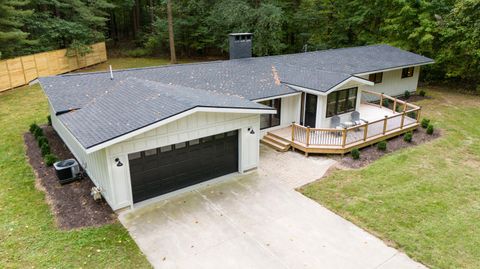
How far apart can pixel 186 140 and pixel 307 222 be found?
4.30 metres

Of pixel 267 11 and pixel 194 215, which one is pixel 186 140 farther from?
pixel 267 11

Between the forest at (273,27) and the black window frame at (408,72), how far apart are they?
3.07m

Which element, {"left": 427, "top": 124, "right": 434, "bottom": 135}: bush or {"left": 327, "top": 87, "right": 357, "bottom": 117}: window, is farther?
{"left": 427, "top": 124, "right": 434, "bottom": 135}: bush

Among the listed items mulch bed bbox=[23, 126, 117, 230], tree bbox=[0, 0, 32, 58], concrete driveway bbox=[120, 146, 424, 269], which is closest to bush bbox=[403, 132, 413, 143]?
concrete driveway bbox=[120, 146, 424, 269]

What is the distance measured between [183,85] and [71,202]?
6.54 meters

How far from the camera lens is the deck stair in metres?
14.4

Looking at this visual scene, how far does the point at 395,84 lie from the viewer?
22469 millimetres

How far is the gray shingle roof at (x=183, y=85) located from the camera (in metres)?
9.82

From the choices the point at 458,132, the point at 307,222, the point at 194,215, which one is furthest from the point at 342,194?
the point at 458,132

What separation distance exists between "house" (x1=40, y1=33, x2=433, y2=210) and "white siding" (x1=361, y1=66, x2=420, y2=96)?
1438mm

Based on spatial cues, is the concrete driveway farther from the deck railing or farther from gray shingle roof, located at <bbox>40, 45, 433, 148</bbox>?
the deck railing

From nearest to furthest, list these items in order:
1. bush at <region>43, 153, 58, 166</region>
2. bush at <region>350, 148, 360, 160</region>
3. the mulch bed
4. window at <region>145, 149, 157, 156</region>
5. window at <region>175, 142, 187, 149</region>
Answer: the mulch bed < window at <region>145, 149, 157, 156</region> < window at <region>175, 142, 187, 149</region> < bush at <region>43, 153, 58, 166</region> < bush at <region>350, 148, 360, 160</region>

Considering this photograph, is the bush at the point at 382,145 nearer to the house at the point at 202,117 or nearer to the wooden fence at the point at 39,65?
the house at the point at 202,117

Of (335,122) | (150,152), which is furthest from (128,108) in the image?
(335,122)
